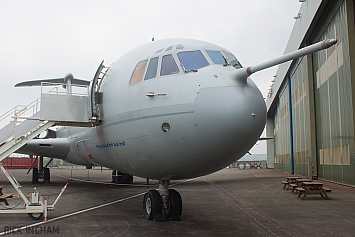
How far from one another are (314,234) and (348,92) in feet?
39.2

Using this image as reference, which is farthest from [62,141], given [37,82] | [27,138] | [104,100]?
[104,100]

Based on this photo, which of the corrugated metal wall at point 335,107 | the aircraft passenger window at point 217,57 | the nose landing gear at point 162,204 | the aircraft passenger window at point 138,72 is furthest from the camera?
the corrugated metal wall at point 335,107

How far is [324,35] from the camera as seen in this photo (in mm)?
22578

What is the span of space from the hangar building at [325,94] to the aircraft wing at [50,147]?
13.8 m

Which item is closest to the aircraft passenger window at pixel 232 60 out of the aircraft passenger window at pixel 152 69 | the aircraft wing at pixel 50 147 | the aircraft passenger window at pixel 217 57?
the aircraft passenger window at pixel 217 57

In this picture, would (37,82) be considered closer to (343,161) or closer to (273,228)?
(273,228)

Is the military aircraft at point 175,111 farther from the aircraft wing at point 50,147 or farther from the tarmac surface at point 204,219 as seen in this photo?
the aircraft wing at point 50,147

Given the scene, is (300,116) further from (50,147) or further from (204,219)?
(204,219)

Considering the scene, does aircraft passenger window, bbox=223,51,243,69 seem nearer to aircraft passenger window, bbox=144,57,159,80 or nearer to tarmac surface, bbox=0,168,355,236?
aircraft passenger window, bbox=144,57,159,80

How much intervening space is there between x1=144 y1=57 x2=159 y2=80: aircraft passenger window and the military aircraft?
29mm

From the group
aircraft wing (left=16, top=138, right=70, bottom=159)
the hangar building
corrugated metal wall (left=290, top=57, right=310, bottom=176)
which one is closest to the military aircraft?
aircraft wing (left=16, top=138, right=70, bottom=159)

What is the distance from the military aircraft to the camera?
6785 mm

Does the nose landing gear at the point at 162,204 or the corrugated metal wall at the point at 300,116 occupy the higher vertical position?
the corrugated metal wall at the point at 300,116

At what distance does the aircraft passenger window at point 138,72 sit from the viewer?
8748 millimetres
